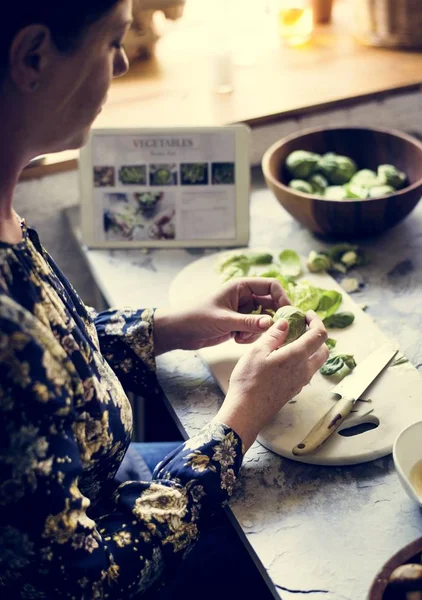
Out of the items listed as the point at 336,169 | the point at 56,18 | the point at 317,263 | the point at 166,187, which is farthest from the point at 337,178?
the point at 56,18

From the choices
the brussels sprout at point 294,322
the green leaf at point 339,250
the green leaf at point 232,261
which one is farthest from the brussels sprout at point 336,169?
the brussels sprout at point 294,322

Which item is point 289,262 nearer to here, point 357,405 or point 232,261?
point 232,261

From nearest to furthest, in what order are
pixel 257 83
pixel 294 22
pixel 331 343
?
pixel 331 343 → pixel 257 83 → pixel 294 22

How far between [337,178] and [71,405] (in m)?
0.90

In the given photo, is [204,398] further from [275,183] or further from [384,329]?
[275,183]

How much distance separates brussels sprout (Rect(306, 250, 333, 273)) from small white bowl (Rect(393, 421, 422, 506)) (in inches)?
19.6

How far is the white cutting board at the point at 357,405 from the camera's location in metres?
1.01

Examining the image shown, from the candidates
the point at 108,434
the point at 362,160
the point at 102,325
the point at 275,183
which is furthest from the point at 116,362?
the point at 362,160

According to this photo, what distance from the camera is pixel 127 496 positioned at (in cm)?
95

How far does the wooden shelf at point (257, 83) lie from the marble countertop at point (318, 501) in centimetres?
56

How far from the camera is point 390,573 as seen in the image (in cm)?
78

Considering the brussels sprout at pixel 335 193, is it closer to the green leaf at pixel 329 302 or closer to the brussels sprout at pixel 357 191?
the brussels sprout at pixel 357 191

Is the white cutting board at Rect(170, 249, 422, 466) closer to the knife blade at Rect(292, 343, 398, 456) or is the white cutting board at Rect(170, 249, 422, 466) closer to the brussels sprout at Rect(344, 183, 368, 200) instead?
the knife blade at Rect(292, 343, 398, 456)

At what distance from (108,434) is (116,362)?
273 mm
